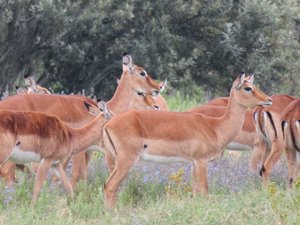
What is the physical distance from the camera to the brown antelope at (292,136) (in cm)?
966

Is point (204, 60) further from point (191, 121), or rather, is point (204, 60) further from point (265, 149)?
point (191, 121)

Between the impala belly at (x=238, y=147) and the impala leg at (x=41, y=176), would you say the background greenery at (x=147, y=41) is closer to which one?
the impala belly at (x=238, y=147)

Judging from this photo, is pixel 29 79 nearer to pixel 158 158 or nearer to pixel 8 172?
pixel 8 172

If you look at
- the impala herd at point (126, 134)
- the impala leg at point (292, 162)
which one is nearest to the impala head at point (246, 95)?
the impala herd at point (126, 134)

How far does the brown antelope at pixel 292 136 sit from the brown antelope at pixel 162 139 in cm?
52

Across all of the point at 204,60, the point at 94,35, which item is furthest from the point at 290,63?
the point at 94,35

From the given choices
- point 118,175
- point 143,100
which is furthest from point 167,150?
point 143,100

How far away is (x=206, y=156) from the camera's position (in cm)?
942

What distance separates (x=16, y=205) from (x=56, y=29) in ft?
26.0

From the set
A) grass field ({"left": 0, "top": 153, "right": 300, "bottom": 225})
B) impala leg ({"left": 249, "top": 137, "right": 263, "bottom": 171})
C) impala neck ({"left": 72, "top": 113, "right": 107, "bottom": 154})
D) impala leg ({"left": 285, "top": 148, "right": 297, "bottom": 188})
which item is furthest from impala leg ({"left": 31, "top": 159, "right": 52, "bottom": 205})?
impala leg ({"left": 249, "top": 137, "right": 263, "bottom": 171})

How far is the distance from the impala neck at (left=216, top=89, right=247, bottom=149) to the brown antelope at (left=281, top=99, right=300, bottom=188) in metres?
0.45

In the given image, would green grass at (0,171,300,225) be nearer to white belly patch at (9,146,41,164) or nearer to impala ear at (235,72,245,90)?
white belly patch at (9,146,41,164)

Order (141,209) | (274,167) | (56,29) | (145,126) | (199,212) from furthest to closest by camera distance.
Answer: (56,29), (274,167), (145,126), (141,209), (199,212)

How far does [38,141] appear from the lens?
29.9 ft
